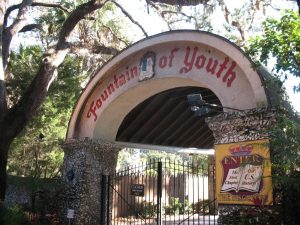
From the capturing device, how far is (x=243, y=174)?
8695 mm

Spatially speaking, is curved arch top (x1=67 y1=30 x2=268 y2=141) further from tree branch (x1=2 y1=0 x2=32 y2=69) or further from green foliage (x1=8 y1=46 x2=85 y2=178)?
green foliage (x1=8 y1=46 x2=85 y2=178)

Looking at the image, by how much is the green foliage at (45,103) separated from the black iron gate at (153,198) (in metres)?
Result: 3.38

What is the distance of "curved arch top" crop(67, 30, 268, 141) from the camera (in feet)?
31.0

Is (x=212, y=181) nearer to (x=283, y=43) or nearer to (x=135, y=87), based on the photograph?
(x=135, y=87)

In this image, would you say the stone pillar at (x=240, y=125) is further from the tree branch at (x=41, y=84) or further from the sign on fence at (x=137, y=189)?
the tree branch at (x=41, y=84)

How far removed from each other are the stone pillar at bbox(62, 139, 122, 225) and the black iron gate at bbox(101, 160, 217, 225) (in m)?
0.26

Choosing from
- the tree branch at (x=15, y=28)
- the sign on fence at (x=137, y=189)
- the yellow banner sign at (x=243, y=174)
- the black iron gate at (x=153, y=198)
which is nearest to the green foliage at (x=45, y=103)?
the black iron gate at (x=153, y=198)

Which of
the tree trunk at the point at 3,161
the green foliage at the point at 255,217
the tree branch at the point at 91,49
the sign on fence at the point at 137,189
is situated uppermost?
the tree branch at the point at 91,49

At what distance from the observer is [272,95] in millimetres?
8797

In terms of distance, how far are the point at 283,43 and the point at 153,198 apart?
27.8 ft

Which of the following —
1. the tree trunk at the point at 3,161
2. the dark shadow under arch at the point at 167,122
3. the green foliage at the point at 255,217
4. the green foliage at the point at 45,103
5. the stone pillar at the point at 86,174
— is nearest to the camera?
the green foliage at the point at 255,217

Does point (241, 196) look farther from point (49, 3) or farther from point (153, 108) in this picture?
point (49, 3)

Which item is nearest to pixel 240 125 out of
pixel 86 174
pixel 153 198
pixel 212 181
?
pixel 86 174

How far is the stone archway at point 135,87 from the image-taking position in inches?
378
